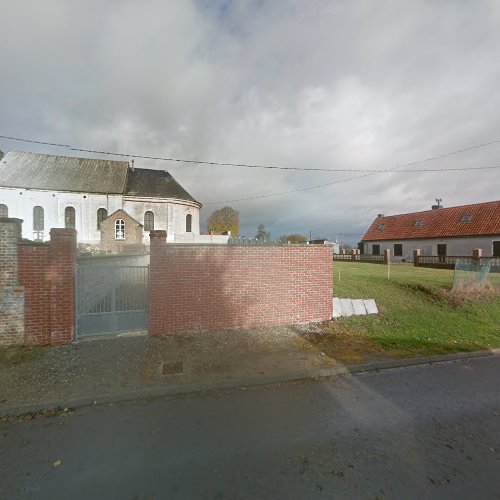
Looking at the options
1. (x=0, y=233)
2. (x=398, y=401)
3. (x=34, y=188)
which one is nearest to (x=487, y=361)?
(x=398, y=401)

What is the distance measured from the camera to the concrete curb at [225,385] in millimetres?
3580

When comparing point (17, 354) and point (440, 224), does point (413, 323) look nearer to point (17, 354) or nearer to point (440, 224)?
point (17, 354)

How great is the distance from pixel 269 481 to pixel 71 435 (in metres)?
2.27

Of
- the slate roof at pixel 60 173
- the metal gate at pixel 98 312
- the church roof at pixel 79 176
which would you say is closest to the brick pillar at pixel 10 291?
the metal gate at pixel 98 312

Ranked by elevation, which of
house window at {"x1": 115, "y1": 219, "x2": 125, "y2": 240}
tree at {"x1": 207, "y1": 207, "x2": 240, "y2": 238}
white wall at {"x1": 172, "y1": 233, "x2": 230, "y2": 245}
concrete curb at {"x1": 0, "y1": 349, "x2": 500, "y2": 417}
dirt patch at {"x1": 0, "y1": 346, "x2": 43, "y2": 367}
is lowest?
concrete curb at {"x1": 0, "y1": 349, "x2": 500, "y2": 417}

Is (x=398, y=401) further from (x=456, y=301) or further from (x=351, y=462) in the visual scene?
(x=456, y=301)

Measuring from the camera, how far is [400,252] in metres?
33.8

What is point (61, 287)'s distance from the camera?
18.2ft

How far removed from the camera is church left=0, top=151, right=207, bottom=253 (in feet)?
97.5

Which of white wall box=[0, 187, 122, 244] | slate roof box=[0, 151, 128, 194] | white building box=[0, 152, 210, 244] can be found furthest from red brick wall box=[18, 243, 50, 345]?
slate roof box=[0, 151, 128, 194]

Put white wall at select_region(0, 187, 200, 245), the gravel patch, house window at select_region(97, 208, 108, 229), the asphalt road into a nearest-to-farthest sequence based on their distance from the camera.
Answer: the asphalt road → the gravel patch → white wall at select_region(0, 187, 200, 245) → house window at select_region(97, 208, 108, 229)

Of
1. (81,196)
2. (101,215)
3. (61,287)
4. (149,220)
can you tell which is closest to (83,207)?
(81,196)

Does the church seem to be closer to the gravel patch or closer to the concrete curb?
the gravel patch

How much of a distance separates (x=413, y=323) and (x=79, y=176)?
36.9 metres
